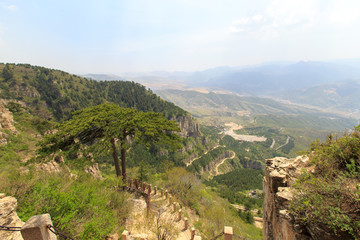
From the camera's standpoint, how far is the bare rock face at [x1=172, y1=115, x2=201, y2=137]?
84312mm

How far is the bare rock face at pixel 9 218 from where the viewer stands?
449 cm

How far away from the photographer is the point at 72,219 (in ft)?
19.3

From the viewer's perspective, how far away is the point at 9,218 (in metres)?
4.93

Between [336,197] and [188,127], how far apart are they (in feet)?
277

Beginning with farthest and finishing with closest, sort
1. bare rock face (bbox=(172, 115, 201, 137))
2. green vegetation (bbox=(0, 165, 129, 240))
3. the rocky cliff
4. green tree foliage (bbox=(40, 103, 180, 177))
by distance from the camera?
bare rock face (bbox=(172, 115, 201, 137)) < green tree foliage (bbox=(40, 103, 180, 177)) < green vegetation (bbox=(0, 165, 129, 240)) < the rocky cliff

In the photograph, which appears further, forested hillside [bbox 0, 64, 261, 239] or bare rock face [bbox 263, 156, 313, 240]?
forested hillside [bbox 0, 64, 261, 239]

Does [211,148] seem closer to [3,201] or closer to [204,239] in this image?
[204,239]

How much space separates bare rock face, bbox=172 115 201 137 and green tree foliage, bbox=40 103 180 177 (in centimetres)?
7100

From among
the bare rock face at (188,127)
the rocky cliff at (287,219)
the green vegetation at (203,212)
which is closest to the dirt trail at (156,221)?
the green vegetation at (203,212)

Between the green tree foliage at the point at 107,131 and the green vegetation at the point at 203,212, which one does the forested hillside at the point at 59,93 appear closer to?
the green tree foliage at the point at 107,131

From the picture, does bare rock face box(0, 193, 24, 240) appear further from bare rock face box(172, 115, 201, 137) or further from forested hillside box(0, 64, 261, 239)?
bare rock face box(172, 115, 201, 137)

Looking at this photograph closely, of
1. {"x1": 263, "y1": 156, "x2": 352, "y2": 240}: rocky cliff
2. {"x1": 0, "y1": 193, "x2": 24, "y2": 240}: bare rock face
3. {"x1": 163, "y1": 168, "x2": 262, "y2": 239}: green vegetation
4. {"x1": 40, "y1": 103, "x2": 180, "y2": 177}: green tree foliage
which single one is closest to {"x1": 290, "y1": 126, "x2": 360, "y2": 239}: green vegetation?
{"x1": 263, "y1": 156, "x2": 352, "y2": 240}: rocky cliff

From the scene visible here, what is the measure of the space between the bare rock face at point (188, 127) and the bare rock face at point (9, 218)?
7819 centimetres

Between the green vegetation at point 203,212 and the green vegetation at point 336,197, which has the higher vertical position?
the green vegetation at point 336,197
